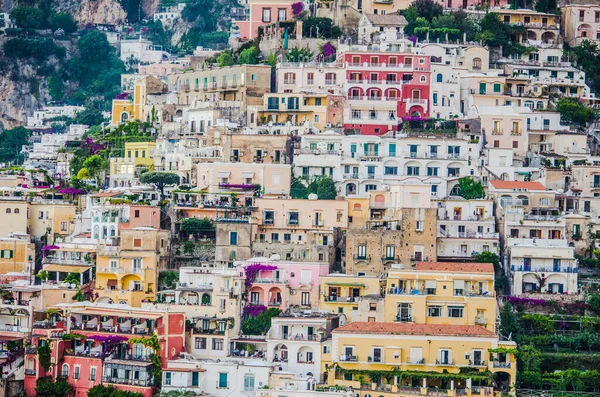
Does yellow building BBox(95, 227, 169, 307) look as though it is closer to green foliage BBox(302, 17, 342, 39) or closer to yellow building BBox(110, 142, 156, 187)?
yellow building BBox(110, 142, 156, 187)

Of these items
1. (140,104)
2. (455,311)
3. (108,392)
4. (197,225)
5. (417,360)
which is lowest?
(108,392)

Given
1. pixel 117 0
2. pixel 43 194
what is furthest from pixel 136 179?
pixel 117 0

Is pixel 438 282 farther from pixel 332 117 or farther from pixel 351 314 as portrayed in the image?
pixel 332 117

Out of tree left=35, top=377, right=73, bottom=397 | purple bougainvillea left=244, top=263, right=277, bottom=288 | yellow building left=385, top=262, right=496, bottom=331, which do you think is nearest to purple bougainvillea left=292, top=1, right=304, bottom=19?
purple bougainvillea left=244, top=263, right=277, bottom=288

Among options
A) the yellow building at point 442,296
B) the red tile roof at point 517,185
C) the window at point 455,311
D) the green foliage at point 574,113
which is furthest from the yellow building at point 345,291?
the green foliage at point 574,113

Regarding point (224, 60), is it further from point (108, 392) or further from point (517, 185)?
point (108, 392)

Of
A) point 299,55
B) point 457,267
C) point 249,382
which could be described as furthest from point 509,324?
point 299,55

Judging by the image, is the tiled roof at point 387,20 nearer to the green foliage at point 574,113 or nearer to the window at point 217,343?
the green foliage at point 574,113
